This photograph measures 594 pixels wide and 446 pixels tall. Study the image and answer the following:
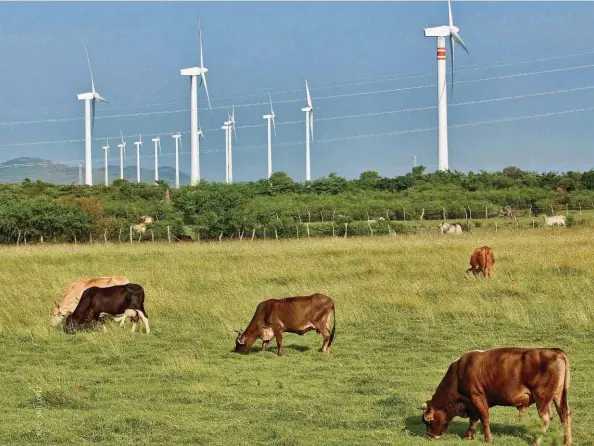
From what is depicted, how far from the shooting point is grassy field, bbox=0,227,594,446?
30.6ft

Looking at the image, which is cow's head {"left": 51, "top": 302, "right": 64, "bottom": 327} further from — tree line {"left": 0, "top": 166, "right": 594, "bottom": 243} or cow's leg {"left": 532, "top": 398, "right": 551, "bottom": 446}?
tree line {"left": 0, "top": 166, "right": 594, "bottom": 243}

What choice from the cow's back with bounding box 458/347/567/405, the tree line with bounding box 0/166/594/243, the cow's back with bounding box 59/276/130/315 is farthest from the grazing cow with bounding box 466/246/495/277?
the tree line with bounding box 0/166/594/243

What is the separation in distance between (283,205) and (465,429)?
47.4 m

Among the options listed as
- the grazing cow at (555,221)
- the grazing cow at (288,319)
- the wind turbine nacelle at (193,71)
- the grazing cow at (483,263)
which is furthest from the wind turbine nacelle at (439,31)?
the grazing cow at (288,319)

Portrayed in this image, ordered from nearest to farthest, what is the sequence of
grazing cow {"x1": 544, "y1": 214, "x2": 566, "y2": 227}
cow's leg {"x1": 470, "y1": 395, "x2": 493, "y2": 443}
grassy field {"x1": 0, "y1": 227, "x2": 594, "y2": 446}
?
cow's leg {"x1": 470, "y1": 395, "x2": 493, "y2": 443}, grassy field {"x1": 0, "y1": 227, "x2": 594, "y2": 446}, grazing cow {"x1": 544, "y1": 214, "x2": 566, "y2": 227}

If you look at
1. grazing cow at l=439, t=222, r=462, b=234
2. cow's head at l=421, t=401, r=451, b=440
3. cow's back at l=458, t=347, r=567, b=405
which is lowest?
cow's head at l=421, t=401, r=451, b=440

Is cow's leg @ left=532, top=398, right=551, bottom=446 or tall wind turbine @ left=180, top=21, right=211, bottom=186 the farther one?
tall wind turbine @ left=180, top=21, right=211, bottom=186

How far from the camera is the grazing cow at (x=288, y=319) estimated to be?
13602 millimetres

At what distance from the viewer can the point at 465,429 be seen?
9.20 metres

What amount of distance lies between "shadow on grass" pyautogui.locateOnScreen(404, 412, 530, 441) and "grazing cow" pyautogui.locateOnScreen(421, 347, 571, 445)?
0.20 metres

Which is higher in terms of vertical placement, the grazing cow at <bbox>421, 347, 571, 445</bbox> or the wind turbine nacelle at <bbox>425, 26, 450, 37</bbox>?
the wind turbine nacelle at <bbox>425, 26, 450, 37</bbox>

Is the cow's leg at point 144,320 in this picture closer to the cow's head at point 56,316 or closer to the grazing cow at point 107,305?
the grazing cow at point 107,305

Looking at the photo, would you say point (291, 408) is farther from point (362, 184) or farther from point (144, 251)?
point (362, 184)

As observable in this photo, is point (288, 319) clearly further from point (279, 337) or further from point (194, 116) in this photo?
point (194, 116)
